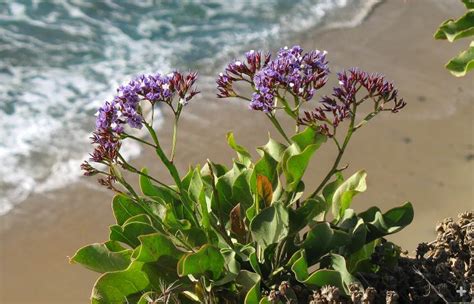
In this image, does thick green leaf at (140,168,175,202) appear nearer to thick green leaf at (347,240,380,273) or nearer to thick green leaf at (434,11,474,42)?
thick green leaf at (347,240,380,273)

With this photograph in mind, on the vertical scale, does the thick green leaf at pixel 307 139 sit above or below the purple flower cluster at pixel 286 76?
below

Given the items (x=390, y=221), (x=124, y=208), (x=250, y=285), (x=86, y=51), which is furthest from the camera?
(x=86, y=51)

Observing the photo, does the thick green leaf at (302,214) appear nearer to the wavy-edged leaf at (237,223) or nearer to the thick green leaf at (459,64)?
the wavy-edged leaf at (237,223)

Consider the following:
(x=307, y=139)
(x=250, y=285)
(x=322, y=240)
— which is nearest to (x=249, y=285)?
(x=250, y=285)

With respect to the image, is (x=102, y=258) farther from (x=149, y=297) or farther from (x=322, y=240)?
(x=322, y=240)

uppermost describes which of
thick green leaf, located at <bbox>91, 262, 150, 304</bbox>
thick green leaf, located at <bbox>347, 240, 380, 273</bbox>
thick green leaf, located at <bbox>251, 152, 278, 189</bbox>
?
thick green leaf, located at <bbox>251, 152, 278, 189</bbox>

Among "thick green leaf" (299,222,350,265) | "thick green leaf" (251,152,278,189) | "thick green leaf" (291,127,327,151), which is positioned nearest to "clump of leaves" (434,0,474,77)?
"thick green leaf" (291,127,327,151)

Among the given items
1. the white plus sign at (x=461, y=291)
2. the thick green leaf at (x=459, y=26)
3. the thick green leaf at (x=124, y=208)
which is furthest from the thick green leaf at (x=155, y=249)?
the thick green leaf at (x=459, y=26)
